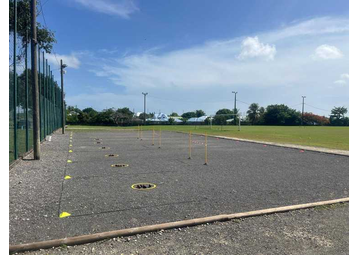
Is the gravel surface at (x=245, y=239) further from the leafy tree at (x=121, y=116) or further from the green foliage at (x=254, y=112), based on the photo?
the green foliage at (x=254, y=112)

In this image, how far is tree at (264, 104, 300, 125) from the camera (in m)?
91.4

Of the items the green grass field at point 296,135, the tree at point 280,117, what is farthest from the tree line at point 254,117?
the green grass field at point 296,135

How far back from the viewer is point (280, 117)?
91.3 meters

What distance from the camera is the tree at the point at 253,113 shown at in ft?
320

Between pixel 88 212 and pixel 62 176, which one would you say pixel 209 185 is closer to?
pixel 88 212

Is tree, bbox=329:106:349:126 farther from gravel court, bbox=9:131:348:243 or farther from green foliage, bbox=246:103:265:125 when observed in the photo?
gravel court, bbox=9:131:348:243

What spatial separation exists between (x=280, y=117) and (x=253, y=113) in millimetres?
12244

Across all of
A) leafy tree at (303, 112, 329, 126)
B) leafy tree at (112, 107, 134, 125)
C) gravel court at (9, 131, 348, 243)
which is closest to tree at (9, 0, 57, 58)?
gravel court at (9, 131, 348, 243)

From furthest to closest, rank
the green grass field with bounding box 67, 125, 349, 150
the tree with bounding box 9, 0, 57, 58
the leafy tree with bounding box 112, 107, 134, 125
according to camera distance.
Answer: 1. the leafy tree with bounding box 112, 107, 134, 125
2. the green grass field with bounding box 67, 125, 349, 150
3. the tree with bounding box 9, 0, 57, 58

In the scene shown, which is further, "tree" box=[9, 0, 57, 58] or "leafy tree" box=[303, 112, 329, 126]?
"leafy tree" box=[303, 112, 329, 126]

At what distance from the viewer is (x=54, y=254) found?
341cm

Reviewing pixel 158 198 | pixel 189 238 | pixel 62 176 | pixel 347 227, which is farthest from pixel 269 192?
pixel 62 176

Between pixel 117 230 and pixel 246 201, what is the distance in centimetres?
285

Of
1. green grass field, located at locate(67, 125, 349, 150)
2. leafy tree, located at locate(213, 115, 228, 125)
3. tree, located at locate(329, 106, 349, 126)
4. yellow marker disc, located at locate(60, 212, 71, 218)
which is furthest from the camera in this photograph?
tree, located at locate(329, 106, 349, 126)
